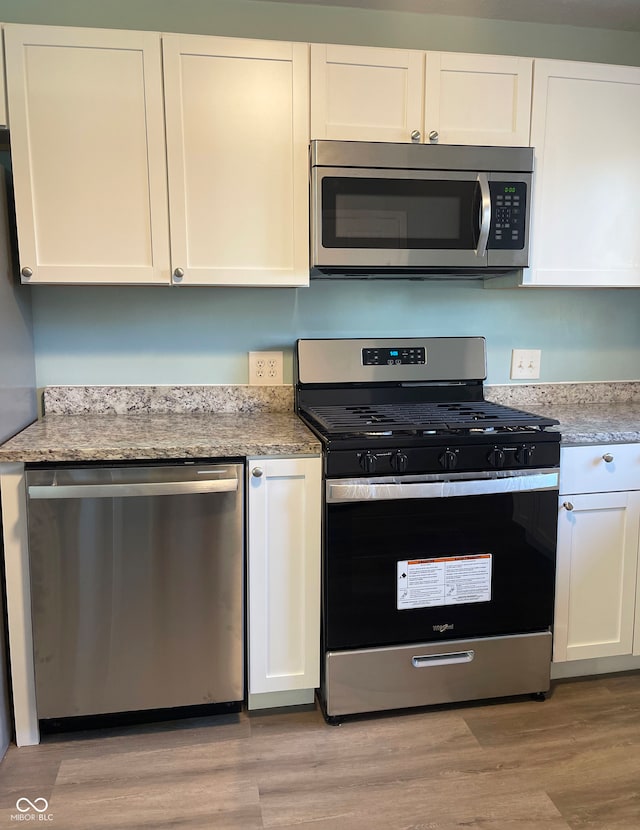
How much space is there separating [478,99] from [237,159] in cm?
80

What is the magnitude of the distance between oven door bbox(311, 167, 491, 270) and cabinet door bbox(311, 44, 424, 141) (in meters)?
0.13

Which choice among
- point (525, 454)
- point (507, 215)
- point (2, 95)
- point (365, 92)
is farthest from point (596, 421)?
point (2, 95)

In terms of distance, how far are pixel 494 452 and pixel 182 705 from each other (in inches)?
46.7

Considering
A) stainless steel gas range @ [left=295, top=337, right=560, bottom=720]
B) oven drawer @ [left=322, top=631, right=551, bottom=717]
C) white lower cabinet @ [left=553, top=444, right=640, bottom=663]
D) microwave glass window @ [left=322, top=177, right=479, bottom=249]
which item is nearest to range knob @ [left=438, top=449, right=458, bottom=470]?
stainless steel gas range @ [left=295, top=337, right=560, bottom=720]

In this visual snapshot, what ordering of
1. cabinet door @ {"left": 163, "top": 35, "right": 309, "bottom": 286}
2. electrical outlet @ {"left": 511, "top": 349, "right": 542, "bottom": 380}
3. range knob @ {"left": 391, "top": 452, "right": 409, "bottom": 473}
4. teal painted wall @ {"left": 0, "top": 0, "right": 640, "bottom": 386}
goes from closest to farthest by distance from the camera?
range knob @ {"left": 391, "top": 452, "right": 409, "bottom": 473} < cabinet door @ {"left": 163, "top": 35, "right": 309, "bottom": 286} < teal painted wall @ {"left": 0, "top": 0, "right": 640, "bottom": 386} < electrical outlet @ {"left": 511, "top": 349, "right": 542, "bottom": 380}

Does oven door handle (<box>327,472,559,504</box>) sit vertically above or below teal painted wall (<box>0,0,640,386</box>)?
below

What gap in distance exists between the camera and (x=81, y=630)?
1.80m

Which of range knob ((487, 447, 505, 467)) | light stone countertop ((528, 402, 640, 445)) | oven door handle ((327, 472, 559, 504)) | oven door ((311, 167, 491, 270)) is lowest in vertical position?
oven door handle ((327, 472, 559, 504))

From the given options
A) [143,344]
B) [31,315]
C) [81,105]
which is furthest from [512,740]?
[81,105]

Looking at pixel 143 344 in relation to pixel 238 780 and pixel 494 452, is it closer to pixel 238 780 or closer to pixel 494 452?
pixel 494 452

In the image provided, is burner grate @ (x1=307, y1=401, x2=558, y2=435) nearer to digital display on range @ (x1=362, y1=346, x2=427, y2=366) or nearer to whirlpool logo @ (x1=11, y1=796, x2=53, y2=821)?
digital display on range @ (x1=362, y1=346, x2=427, y2=366)

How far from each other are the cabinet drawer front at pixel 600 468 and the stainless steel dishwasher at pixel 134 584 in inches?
39.9

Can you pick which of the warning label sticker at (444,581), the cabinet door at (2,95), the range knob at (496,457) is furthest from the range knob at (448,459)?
the cabinet door at (2,95)

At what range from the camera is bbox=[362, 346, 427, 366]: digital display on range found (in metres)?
2.35
